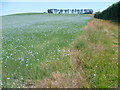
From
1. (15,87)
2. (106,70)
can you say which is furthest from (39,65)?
(106,70)

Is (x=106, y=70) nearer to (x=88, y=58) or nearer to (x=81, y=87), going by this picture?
(x=88, y=58)

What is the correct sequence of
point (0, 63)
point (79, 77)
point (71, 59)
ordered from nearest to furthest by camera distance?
point (79, 77)
point (0, 63)
point (71, 59)

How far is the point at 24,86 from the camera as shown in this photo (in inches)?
116

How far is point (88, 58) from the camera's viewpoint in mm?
4641

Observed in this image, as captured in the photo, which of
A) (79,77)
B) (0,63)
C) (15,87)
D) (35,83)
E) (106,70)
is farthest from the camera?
(0,63)

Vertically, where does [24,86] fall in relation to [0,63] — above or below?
below

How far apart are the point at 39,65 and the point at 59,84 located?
1.24m

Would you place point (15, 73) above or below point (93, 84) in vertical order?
above

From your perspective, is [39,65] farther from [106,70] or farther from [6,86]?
[106,70]

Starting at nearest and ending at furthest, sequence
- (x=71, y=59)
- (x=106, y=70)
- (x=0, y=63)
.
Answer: (x=106, y=70) → (x=0, y=63) → (x=71, y=59)

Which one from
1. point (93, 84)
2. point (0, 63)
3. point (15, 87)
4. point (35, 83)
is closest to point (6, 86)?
point (15, 87)

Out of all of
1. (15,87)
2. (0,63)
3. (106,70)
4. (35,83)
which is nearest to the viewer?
(15,87)

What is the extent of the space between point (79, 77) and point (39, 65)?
4.95 ft

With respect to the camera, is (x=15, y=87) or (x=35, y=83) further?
(x=35, y=83)
